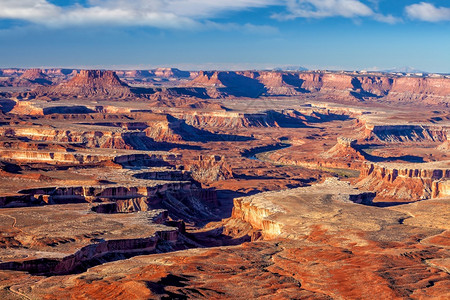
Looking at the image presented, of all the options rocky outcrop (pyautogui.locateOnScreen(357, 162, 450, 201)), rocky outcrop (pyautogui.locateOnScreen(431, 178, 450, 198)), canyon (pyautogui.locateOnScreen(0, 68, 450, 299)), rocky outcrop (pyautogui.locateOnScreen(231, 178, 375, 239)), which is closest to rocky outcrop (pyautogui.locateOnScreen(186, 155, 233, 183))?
canyon (pyautogui.locateOnScreen(0, 68, 450, 299))

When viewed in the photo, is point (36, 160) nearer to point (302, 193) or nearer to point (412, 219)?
point (302, 193)

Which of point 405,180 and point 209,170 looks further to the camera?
point 209,170

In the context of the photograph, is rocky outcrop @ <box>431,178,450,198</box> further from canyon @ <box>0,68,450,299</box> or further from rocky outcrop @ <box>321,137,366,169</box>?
rocky outcrop @ <box>321,137,366,169</box>

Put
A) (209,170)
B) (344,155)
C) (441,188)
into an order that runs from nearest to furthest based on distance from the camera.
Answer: (441,188)
(209,170)
(344,155)

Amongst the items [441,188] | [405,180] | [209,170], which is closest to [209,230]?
[441,188]

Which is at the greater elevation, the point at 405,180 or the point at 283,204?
the point at 283,204

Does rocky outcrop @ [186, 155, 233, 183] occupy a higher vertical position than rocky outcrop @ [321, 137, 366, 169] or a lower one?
lower

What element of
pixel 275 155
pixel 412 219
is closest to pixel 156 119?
pixel 275 155

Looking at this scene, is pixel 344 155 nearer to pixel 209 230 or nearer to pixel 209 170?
pixel 209 170

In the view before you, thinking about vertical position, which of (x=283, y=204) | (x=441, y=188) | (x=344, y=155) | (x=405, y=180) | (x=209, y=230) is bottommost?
(x=209, y=230)
